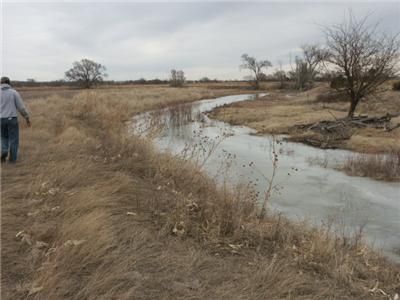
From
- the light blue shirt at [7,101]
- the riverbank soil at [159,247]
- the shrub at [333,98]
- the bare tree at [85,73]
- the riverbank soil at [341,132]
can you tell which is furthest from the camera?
the bare tree at [85,73]

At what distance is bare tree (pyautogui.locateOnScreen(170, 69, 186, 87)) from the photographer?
77938 millimetres

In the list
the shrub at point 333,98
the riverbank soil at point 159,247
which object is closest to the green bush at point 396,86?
the shrub at point 333,98

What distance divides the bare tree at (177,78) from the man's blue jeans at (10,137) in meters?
70.9

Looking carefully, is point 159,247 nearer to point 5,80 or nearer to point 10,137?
point 10,137

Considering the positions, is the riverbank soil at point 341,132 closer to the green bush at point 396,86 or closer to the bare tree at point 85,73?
the green bush at point 396,86

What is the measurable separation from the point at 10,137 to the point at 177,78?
244 ft

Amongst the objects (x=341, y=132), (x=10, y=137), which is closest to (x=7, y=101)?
(x=10, y=137)

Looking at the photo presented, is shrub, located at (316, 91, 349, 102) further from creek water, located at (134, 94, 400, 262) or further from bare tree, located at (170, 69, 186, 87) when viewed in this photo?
bare tree, located at (170, 69, 186, 87)

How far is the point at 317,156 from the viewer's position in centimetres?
1178

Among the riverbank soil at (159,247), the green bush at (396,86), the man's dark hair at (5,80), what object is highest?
the man's dark hair at (5,80)

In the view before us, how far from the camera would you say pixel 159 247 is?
3939mm

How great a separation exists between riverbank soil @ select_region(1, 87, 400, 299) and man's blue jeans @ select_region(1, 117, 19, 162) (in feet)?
3.01

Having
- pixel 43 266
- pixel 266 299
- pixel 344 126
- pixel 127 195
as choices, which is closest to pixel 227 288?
pixel 266 299

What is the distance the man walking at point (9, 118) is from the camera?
24.2 feet
